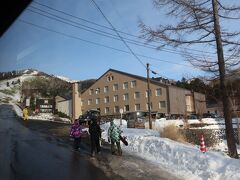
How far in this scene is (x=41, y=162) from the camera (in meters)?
14.2

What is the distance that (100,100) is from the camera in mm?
72500

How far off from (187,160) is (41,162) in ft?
18.6

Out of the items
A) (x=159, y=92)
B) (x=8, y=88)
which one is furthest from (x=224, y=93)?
(x=159, y=92)

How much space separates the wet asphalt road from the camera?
38.4 ft

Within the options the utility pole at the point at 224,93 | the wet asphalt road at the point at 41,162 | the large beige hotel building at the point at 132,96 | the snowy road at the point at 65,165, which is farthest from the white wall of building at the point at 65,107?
the utility pole at the point at 224,93

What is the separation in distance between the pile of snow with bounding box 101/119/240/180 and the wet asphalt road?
2946 mm

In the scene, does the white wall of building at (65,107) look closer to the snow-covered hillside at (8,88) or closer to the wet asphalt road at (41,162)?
the wet asphalt road at (41,162)

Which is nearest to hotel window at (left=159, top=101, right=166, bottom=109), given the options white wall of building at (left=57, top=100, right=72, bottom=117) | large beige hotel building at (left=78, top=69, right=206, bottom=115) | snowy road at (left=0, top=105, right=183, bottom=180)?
large beige hotel building at (left=78, top=69, right=206, bottom=115)

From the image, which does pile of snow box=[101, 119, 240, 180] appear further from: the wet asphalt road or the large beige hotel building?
the large beige hotel building

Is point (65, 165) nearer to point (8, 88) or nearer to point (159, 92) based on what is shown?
point (8, 88)

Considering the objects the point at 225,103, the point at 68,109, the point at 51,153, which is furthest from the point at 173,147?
the point at 68,109

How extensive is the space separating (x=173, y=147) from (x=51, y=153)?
5.53m

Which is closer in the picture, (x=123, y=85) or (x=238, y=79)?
(x=238, y=79)

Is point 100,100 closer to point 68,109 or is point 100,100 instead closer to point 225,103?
point 68,109
